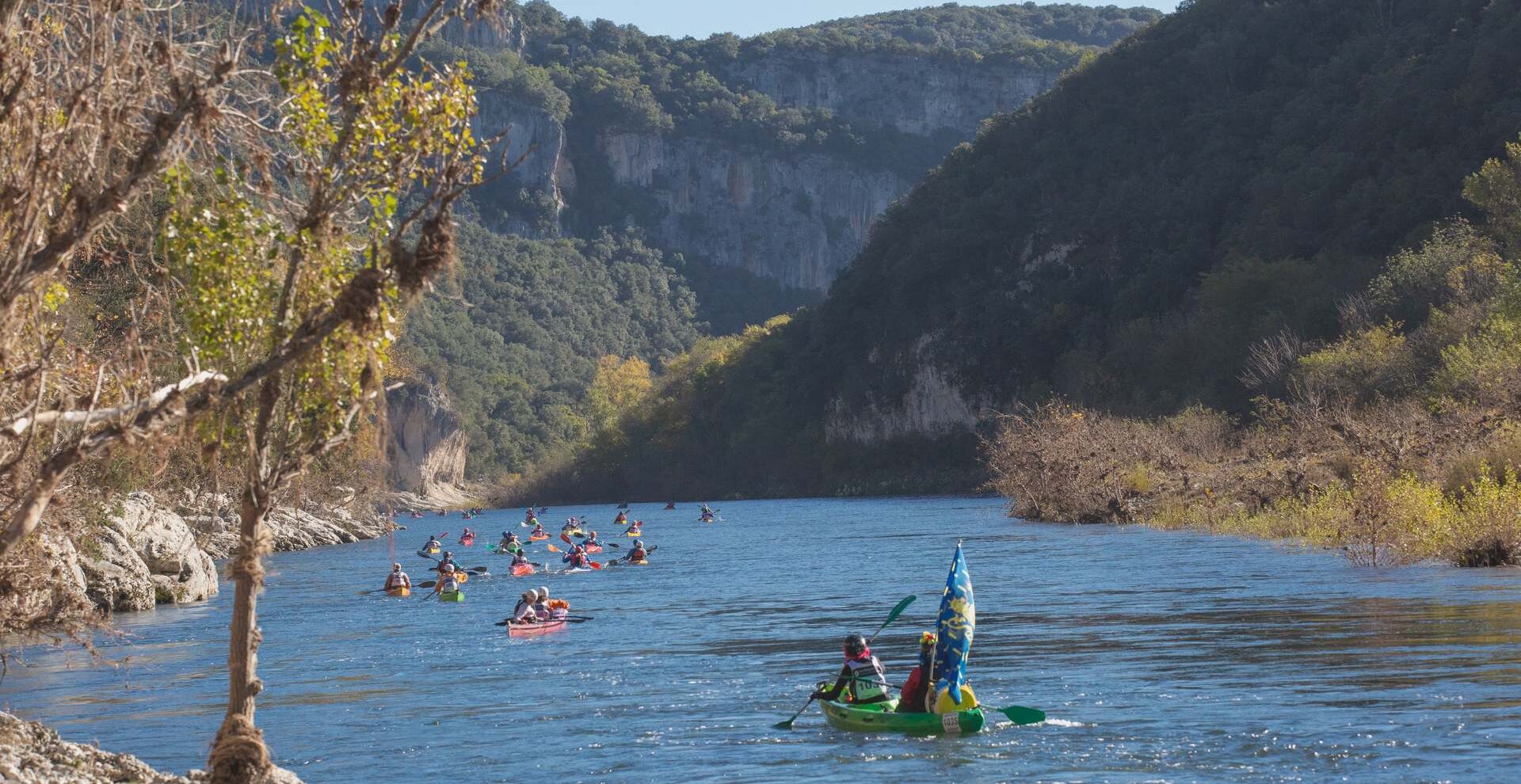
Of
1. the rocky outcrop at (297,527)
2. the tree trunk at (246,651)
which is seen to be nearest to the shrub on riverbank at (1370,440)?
the tree trunk at (246,651)

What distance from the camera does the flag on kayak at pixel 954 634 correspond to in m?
18.9

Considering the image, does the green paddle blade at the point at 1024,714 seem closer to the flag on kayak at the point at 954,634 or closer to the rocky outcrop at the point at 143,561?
the flag on kayak at the point at 954,634

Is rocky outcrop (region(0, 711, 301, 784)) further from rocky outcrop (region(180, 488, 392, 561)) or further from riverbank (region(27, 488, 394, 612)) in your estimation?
rocky outcrop (region(180, 488, 392, 561))

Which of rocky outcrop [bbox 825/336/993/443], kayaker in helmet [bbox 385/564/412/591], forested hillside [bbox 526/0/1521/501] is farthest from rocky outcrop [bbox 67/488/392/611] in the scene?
rocky outcrop [bbox 825/336/993/443]

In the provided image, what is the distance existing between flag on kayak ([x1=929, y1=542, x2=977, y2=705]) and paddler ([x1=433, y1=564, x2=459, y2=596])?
87.1 feet

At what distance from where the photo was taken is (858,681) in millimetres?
20438

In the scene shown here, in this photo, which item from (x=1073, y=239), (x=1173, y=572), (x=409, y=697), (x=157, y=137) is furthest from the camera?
(x=1073, y=239)

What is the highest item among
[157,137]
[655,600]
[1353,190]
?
[1353,190]

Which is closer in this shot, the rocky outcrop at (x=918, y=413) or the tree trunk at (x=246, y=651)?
the tree trunk at (x=246, y=651)

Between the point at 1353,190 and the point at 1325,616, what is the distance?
6755 centimetres

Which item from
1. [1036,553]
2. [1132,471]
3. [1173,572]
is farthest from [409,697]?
[1132,471]

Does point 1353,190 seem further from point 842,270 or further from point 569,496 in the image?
point 569,496

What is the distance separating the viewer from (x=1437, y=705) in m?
18.4

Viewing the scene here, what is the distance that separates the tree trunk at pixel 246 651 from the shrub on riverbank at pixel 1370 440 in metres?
25.2
